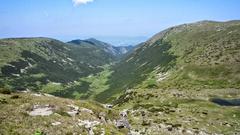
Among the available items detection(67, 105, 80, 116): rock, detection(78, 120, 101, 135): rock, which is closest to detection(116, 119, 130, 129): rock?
detection(78, 120, 101, 135): rock

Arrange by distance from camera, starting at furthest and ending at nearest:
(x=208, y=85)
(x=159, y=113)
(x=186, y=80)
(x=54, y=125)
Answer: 1. (x=186, y=80)
2. (x=208, y=85)
3. (x=159, y=113)
4. (x=54, y=125)

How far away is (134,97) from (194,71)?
69.8 m

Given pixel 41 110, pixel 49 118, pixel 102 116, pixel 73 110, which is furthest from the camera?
pixel 102 116

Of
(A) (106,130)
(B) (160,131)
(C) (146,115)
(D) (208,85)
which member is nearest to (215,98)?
(D) (208,85)

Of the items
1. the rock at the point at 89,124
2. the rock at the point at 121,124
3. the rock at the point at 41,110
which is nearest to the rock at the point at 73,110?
the rock at the point at 41,110

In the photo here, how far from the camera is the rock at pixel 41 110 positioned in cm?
4191

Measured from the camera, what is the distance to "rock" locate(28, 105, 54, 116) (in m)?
41.9

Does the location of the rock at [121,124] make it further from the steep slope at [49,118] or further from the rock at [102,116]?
the rock at [102,116]

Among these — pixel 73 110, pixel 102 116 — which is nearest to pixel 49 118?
pixel 73 110

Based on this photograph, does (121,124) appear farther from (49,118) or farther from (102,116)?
(49,118)

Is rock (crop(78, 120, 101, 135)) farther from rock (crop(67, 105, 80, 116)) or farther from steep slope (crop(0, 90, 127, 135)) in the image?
rock (crop(67, 105, 80, 116))

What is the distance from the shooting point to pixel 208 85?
538 ft

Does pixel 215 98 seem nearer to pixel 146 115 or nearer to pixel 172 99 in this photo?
pixel 172 99

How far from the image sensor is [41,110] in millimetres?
43562
